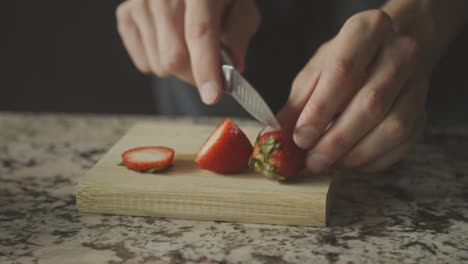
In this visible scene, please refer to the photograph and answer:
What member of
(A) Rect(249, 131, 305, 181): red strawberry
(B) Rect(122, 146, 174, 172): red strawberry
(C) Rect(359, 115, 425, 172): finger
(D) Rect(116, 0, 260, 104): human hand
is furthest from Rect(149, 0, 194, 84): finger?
(C) Rect(359, 115, 425, 172): finger

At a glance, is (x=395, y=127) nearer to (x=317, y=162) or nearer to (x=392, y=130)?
(x=392, y=130)

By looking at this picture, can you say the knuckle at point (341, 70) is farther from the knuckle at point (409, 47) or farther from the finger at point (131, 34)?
the finger at point (131, 34)

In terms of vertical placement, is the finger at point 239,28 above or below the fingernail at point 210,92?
above

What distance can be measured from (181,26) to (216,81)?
0.86 feet

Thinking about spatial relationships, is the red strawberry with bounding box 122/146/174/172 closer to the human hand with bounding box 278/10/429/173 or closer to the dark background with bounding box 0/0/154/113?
the human hand with bounding box 278/10/429/173

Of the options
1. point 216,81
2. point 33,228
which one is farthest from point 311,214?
point 33,228

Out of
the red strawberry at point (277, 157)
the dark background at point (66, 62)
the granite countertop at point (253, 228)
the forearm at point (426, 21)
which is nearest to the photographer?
the granite countertop at point (253, 228)

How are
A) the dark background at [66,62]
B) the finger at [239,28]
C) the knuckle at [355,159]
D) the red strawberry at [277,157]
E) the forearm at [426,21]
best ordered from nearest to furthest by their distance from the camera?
the red strawberry at [277,157] → the knuckle at [355,159] → the forearm at [426,21] → the finger at [239,28] → the dark background at [66,62]

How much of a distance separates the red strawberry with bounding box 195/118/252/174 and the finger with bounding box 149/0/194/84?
0.87ft

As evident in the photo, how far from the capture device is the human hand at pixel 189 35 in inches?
54.4

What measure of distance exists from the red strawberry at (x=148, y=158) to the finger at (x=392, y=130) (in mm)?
343

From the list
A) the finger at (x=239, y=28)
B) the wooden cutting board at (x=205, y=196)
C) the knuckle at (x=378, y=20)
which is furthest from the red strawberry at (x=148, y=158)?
the knuckle at (x=378, y=20)

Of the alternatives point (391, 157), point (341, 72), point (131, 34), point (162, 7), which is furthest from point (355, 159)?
point (131, 34)

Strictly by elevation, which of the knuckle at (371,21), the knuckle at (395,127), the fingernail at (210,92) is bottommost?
the knuckle at (395,127)
